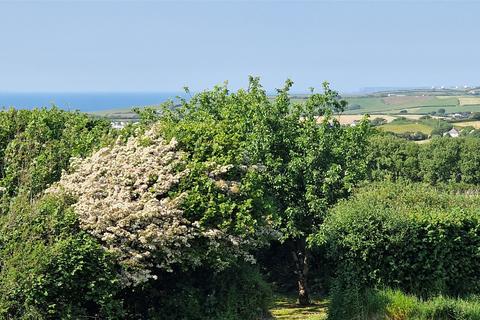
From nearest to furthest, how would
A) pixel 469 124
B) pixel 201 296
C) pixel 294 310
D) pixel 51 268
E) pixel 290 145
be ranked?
1. pixel 51 268
2. pixel 201 296
3. pixel 294 310
4. pixel 290 145
5. pixel 469 124

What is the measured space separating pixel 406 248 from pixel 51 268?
10.6 metres

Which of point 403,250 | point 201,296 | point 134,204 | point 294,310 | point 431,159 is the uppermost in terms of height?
point 134,204

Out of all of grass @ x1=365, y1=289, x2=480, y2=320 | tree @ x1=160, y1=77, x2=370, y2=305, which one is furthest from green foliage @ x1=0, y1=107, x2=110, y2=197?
grass @ x1=365, y1=289, x2=480, y2=320

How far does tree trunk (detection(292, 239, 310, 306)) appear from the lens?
2320cm

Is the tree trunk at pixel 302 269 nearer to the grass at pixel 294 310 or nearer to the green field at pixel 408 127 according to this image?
the grass at pixel 294 310

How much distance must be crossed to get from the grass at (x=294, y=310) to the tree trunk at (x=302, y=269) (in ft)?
1.14

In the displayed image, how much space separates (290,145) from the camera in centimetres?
2258

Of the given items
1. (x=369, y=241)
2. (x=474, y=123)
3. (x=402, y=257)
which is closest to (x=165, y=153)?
(x=369, y=241)

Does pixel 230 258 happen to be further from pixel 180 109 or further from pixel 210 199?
pixel 180 109

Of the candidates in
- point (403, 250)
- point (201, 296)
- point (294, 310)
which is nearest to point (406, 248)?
point (403, 250)

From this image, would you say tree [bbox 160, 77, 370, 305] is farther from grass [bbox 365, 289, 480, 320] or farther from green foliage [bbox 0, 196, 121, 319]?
green foliage [bbox 0, 196, 121, 319]

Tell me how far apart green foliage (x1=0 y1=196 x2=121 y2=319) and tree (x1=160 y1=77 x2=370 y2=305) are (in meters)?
4.98

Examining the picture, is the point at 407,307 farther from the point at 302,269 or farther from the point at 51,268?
the point at 51,268

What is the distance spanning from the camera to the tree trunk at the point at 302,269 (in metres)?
23.2
